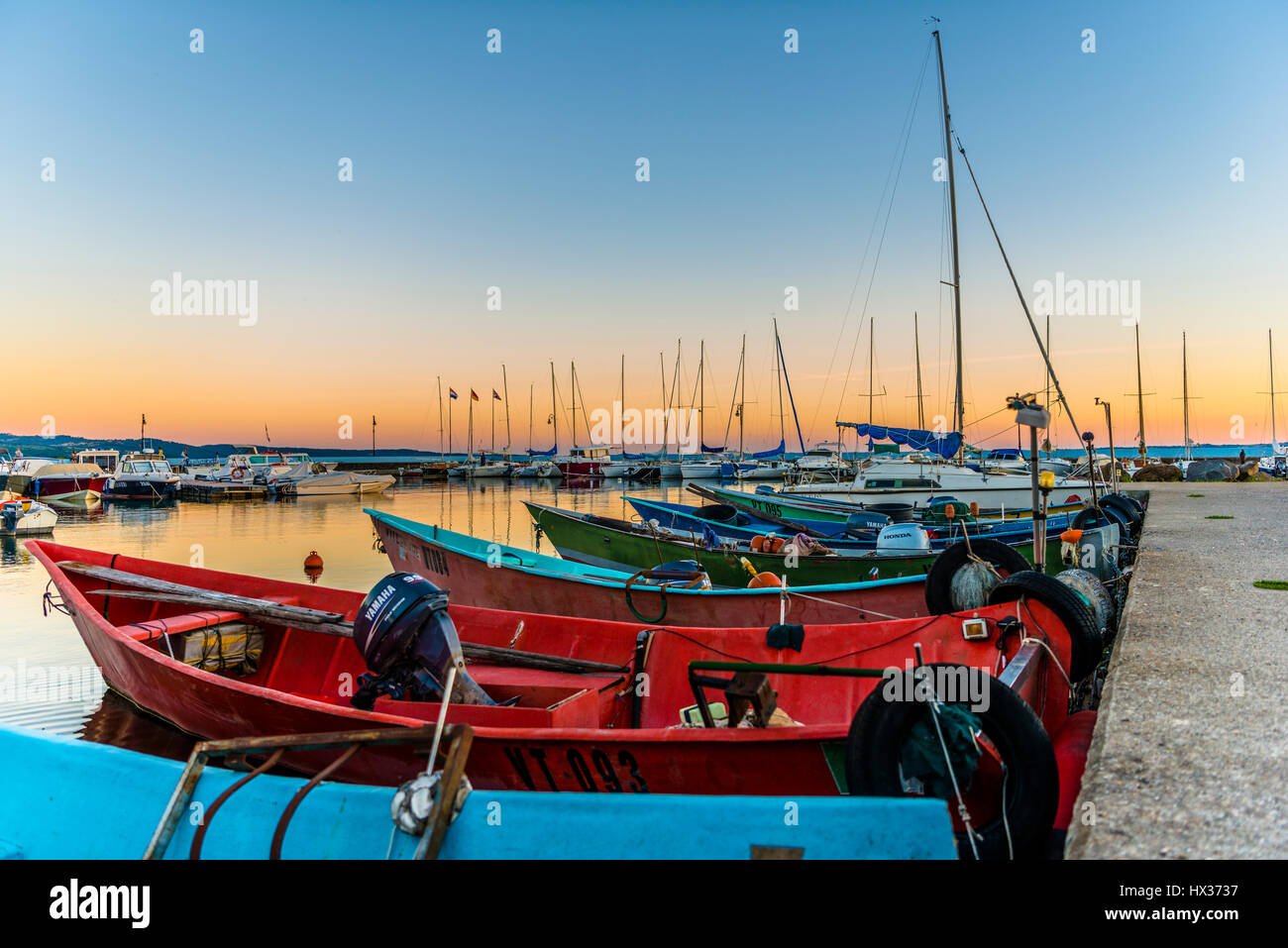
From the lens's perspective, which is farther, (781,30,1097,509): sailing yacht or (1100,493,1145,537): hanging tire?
(781,30,1097,509): sailing yacht

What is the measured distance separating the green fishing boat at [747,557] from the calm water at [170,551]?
6.22 metres

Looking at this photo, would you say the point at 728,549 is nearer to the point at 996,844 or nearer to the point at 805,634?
the point at 805,634

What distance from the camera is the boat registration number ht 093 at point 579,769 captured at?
3.50 meters

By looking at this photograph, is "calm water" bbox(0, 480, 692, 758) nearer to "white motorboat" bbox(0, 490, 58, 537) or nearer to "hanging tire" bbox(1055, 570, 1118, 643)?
"white motorboat" bbox(0, 490, 58, 537)

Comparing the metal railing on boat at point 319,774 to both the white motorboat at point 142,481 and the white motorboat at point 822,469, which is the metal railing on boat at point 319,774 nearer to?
the white motorboat at point 822,469

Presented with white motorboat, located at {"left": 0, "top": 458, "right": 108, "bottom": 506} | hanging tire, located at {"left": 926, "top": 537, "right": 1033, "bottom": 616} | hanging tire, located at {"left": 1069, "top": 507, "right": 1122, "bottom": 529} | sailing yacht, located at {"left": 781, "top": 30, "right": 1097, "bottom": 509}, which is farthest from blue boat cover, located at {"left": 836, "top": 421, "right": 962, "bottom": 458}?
white motorboat, located at {"left": 0, "top": 458, "right": 108, "bottom": 506}

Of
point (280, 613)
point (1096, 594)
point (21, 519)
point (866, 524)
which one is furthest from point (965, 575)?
point (21, 519)

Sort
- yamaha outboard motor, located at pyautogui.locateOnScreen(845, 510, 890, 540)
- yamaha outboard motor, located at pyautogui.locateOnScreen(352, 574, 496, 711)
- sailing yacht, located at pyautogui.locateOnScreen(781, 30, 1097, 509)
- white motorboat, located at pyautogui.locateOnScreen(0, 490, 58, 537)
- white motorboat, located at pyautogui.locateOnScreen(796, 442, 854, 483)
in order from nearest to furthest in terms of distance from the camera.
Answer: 1. yamaha outboard motor, located at pyautogui.locateOnScreen(352, 574, 496, 711)
2. yamaha outboard motor, located at pyautogui.locateOnScreen(845, 510, 890, 540)
3. sailing yacht, located at pyautogui.locateOnScreen(781, 30, 1097, 509)
4. white motorboat, located at pyautogui.locateOnScreen(0, 490, 58, 537)
5. white motorboat, located at pyautogui.locateOnScreen(796, 442, 854, 483)

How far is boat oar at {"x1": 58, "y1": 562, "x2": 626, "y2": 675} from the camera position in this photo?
5391 mm

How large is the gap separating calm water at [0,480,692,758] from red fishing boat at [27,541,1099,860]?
1191 mm

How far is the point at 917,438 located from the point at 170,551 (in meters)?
26.2

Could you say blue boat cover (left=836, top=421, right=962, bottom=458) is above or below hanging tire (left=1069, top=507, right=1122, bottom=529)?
above

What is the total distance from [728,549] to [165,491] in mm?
42894

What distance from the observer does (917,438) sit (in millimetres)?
27906
